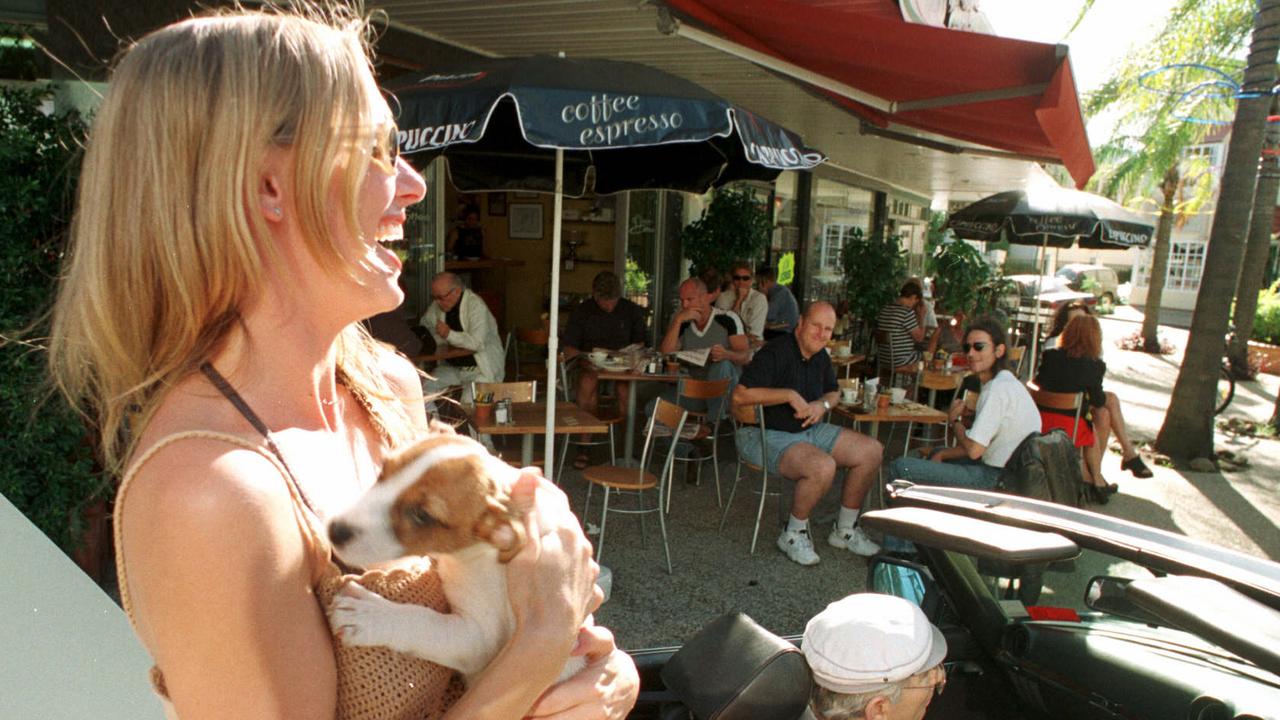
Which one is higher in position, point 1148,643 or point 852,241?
point 852,241

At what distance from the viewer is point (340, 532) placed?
90 cm

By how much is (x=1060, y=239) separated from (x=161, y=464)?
13900mm

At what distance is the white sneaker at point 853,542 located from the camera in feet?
20.0

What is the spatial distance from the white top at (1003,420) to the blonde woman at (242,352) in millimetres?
5390

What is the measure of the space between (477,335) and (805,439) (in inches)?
122

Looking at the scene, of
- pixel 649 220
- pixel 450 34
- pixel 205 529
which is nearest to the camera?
pixel 205 529

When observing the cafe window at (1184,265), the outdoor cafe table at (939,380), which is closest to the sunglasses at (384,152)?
the outdoor cafe table at (939,380)

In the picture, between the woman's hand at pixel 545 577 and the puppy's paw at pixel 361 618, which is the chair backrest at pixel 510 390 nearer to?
the woman's hand at pixel 545 577

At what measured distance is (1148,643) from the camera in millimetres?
2072

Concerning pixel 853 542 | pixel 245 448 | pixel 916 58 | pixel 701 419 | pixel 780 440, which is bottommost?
pixel 853 542

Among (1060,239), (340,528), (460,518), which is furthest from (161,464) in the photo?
(1060,239)

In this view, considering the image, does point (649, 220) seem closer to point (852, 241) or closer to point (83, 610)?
point (852, 241)

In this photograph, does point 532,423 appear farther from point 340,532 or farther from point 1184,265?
point 1184,265

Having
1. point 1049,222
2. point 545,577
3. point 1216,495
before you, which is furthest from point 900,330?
point 545,577
